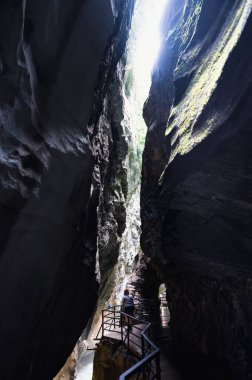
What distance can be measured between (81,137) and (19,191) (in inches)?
78.4

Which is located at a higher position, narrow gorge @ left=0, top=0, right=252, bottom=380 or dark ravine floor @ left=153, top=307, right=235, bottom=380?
narrow gorge @ left=0, top=0, right=252, bottom=380

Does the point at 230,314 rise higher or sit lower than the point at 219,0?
lower

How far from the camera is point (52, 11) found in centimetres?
488

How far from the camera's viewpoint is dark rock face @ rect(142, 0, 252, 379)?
18.0 ft

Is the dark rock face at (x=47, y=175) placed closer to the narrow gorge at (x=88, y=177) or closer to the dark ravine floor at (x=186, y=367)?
the narrow gorge at (x=88, y=177)

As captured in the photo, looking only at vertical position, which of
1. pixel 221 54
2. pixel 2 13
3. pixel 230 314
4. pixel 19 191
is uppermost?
pixel 221 54

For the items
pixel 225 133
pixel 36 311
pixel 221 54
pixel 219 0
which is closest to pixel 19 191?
pixel 36 311

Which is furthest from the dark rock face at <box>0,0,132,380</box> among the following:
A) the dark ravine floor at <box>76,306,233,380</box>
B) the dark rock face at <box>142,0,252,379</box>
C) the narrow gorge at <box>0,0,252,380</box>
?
the dark ravine floor at <box>76,306,233,380</box>

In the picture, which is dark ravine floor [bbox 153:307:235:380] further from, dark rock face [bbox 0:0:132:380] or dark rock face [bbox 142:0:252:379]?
dark rock face [bbox 0:0:132:380]

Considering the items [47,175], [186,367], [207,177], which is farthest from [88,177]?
[186,367]

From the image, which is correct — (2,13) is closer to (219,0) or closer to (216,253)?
(219,0)

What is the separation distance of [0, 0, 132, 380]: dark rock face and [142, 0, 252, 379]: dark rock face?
2022 millimetres

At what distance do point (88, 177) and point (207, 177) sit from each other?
232 cm

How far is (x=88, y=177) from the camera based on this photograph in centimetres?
648
